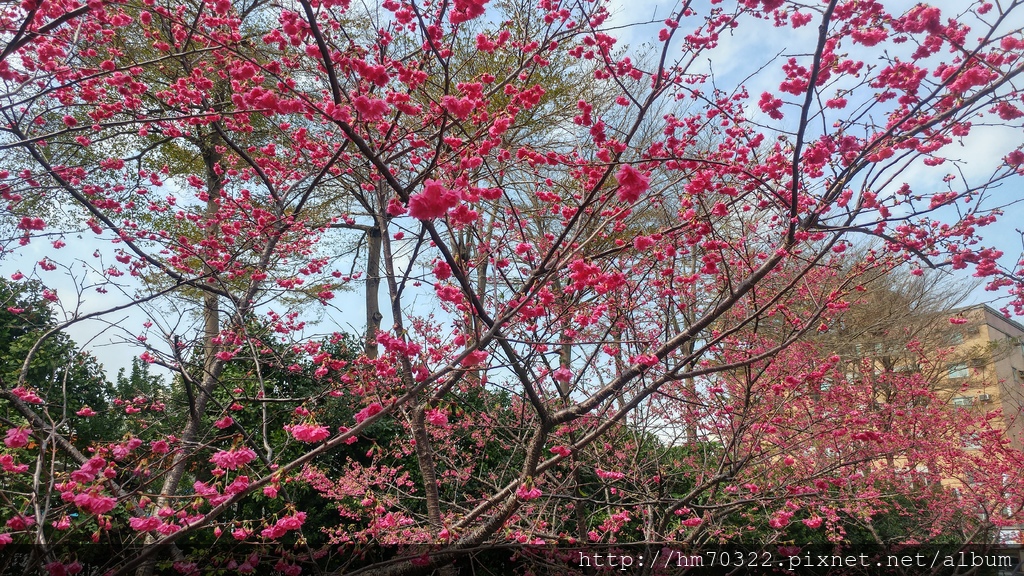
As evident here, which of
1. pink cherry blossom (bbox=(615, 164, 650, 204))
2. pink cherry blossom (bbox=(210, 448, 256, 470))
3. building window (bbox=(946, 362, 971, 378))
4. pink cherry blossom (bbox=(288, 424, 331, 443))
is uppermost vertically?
building window (bbox=(946, 362, 971, 378))

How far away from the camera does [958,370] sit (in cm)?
1541

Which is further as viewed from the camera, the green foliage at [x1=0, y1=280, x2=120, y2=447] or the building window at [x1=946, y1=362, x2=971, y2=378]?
the building window at [x1=946, y1=362, x2=971, y2=378]

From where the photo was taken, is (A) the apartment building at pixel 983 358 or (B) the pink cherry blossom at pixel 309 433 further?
(A) the apartment building at pixel 983 358

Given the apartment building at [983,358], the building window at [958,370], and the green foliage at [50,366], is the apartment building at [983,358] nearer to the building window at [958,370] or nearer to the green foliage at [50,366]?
the building window at [958,370]

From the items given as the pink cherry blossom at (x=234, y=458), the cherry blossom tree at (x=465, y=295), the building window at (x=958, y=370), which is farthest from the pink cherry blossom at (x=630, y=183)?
the building window at (x=958, y=370)

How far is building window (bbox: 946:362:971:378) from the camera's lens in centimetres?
1413

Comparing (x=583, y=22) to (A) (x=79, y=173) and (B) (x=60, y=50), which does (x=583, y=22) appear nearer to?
(B) (x=60, y=50)

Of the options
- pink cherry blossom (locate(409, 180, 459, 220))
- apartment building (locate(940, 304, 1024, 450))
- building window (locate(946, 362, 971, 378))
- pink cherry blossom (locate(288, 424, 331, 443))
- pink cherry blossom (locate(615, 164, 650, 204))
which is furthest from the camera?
building window (locate(946, 362, 971, 378))

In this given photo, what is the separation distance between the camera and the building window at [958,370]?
14.1 meters

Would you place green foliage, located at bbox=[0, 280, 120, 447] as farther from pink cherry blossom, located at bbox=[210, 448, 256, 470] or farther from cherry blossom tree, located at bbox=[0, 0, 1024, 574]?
pink cherry blossom, located at bbox=[210, 448, 256, 470]

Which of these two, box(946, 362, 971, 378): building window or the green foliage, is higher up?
box(946, 362, 971, 378): building window

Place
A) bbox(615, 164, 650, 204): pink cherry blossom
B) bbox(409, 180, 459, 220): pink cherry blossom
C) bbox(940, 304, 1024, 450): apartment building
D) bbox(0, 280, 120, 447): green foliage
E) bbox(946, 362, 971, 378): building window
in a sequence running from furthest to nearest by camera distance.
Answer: bbox(946, 362, 971, 378): building window
bbox(940, 304, 1024, 450): apartment building
bbox(0, 280, 120, 447): green foliage
bbox(615, 164, 650, 204): pink cherry blossom
bbox(409, 180, 459, 220): pink cherry blossom

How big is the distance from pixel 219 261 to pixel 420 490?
140 inches

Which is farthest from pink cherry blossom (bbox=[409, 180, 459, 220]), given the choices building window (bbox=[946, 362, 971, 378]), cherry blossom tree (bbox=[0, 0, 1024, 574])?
building window (bbox=[946, 362, 971, 378])
